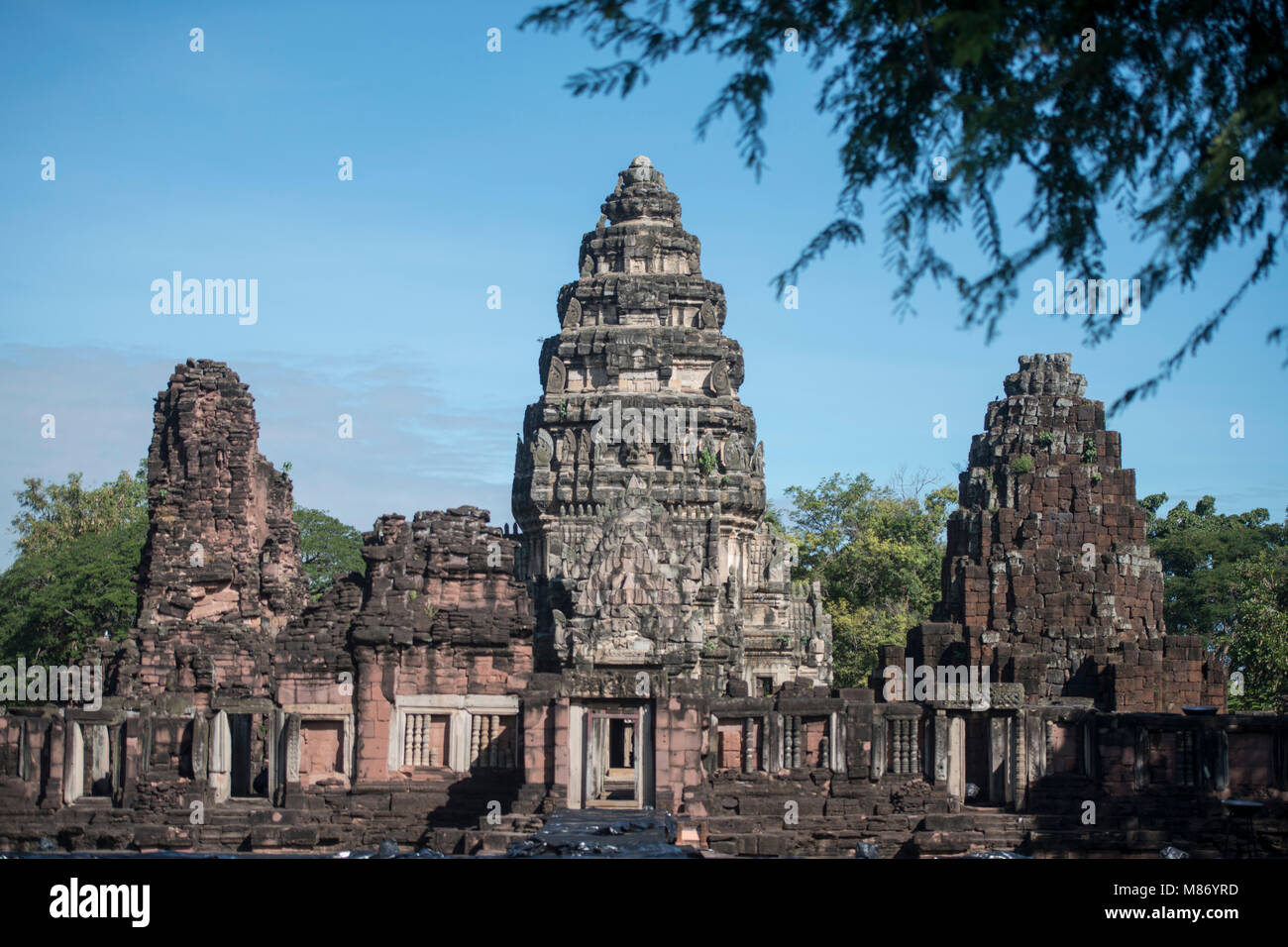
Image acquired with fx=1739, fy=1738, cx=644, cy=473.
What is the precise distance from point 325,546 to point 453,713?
146 feet

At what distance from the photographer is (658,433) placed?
5459 centimetres

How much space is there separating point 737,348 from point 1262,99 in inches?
1988

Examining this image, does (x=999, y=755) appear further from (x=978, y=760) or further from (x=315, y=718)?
(x=315, y=718)

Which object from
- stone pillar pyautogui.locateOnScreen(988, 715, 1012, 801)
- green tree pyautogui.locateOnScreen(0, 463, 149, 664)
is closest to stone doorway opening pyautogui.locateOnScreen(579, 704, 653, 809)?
stone pillar pyautogui.locateOnScreen(988, 715, 1012, 801)

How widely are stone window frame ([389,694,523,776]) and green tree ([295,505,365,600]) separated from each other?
137 feet

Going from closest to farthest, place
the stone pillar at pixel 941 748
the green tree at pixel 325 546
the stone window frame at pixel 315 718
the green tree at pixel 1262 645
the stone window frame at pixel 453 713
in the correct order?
the stone window frame at pixel 315 718
the stone window frame at pixel 453 713
the stone pillar at pixel 941 748
the green tree at pixel 1262 645
the green tree at pixel 325 546

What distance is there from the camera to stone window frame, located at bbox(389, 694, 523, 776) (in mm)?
28516

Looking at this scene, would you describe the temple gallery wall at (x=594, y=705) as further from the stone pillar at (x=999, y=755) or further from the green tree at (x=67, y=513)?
the green tree at (x=67, y=513)

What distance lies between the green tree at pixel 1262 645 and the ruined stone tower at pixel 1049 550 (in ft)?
19.6

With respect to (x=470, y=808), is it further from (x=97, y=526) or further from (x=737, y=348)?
(x=97, y=526)

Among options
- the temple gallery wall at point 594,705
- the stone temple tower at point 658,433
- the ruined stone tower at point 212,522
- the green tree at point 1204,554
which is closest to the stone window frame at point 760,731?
the temple gallery wall at point 594,705

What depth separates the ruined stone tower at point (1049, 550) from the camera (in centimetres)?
3788

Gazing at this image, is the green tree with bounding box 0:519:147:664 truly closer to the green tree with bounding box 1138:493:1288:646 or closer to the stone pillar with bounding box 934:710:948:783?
the stone pillar with bounding box 934:710:948:783
